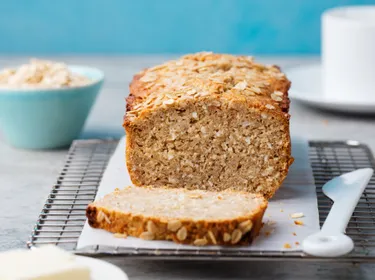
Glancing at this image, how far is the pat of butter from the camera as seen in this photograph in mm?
A: 1863

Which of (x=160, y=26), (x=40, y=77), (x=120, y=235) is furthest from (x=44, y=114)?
(x=160, y=26)

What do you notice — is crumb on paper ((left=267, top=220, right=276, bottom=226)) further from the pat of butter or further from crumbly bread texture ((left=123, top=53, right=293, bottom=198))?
the pat of butter

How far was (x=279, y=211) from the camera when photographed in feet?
8.26

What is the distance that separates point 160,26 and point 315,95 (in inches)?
88.4

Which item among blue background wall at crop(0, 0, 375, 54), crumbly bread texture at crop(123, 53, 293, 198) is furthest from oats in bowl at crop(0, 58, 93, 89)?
blue background wall at crop(0, 0, 375, 54)

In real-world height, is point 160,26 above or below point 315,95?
below

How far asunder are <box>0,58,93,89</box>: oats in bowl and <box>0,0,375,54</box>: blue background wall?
97.0 inches

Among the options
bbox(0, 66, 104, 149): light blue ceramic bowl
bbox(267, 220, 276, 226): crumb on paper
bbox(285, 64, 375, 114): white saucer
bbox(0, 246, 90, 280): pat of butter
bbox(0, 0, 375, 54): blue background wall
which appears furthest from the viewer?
bbox(0, 0, 375, 54): blue background wall

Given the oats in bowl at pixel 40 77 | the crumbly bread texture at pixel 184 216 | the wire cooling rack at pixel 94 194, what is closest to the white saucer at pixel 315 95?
the wire cooling rack at pixel 94 194

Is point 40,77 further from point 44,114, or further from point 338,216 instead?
point 338,216

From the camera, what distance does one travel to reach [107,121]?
4.01 m

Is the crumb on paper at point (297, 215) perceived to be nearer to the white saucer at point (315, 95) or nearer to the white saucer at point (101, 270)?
the white saucer at point (101, 270)

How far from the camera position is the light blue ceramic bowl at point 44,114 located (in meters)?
3.34

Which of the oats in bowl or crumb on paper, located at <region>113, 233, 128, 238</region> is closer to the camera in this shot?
crumb on paper, located at <region>113, 233, 128, 238</region>
